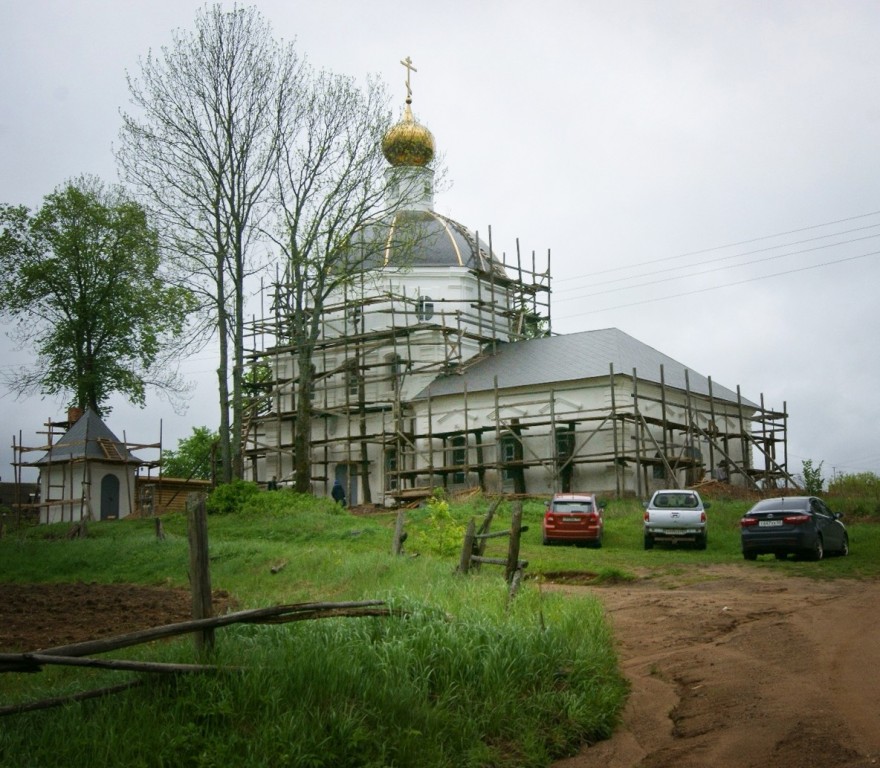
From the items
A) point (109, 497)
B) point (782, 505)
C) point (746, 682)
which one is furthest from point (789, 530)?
point (109, 497)

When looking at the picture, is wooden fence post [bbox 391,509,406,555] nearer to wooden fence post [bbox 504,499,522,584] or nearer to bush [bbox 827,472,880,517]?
wooden fence post [bbox 504,499,522,584]

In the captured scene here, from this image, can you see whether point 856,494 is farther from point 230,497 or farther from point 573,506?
point 230,497

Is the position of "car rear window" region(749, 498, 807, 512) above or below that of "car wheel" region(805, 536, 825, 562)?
above

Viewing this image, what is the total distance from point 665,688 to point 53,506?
120 feet

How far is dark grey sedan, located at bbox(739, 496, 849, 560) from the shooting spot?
74.7 feet

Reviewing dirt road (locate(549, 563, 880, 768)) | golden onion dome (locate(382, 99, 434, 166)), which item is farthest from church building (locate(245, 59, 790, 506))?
dirt road (locate(549, 563, 880, 768))

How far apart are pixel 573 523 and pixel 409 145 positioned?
87.4 ft

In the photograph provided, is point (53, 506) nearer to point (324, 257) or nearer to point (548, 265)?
point (324, 257)

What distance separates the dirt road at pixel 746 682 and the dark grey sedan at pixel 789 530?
606cm

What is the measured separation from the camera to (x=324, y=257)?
119 ft

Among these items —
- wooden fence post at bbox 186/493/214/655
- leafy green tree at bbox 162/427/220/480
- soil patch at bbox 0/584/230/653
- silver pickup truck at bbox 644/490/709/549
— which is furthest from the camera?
leafy green tree at bbox 162/427/220/480

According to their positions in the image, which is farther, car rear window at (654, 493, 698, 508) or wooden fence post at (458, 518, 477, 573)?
car rear window at (654, 493, 698, 508)

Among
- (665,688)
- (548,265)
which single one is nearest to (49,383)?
(548,265)

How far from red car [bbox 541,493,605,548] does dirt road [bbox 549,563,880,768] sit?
10.1m
